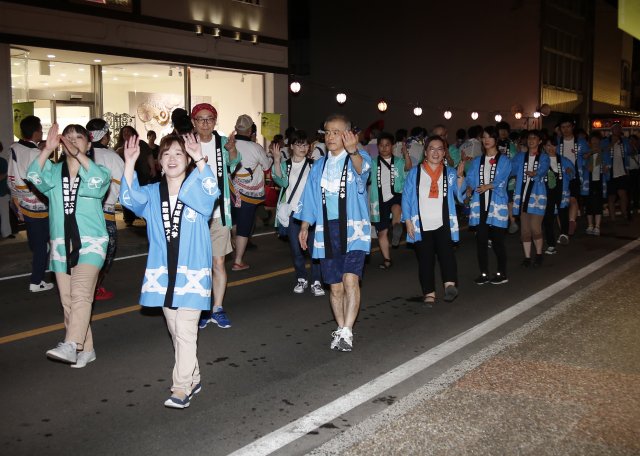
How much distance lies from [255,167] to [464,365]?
4.43 metres

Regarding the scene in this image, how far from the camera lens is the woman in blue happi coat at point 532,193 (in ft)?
34.4

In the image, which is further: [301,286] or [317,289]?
[301,286]

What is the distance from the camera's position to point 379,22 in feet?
106

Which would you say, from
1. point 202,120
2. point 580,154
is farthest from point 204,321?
point 580,154

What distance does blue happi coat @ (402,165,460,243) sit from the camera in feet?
26.1

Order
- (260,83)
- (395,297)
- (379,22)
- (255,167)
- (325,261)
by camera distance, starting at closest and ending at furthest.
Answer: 1. (325,261)
2. (395,297)
3. (255,167)
4. (260,83)
5. (379,22)

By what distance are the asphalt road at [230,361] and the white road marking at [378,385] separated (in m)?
0.07

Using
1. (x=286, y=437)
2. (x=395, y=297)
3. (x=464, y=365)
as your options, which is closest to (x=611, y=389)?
(x=464, y=365)

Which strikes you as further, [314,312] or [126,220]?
[126,220]

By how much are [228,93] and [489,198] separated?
479 inches

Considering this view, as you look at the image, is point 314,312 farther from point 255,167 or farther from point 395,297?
point 255,167

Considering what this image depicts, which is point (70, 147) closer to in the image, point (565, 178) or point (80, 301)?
point (80, 301)

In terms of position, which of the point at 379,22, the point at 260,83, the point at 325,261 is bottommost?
the point at 325,261

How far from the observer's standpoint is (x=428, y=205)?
7934 mm
